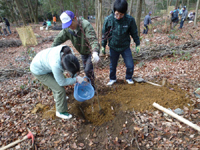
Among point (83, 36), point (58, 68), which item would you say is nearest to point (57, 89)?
point (58, 68)

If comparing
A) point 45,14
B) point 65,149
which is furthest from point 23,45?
point 45,14

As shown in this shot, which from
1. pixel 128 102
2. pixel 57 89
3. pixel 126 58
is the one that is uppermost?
pixel 126 58

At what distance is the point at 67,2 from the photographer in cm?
1909

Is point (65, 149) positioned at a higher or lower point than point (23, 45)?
lower

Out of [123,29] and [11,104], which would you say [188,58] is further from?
[11,104]

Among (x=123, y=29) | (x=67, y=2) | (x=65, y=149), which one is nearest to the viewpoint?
(x=65, y=149)

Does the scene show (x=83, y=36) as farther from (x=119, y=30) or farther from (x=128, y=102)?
(x=128, y=102)

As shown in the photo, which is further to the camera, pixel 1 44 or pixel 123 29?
pixel 1 44

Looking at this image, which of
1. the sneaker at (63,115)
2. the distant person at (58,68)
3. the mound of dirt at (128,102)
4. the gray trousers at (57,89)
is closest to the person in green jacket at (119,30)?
the mound of dirt at (128,102)

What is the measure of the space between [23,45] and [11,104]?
25.7 feet

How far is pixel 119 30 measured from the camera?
250 centimetres

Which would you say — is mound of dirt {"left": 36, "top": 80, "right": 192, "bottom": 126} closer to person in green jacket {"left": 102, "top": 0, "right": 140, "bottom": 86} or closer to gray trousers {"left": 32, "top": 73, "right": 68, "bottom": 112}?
gray trousers {"left": 32, "top": 73, "right": 68, "bottom": 112}

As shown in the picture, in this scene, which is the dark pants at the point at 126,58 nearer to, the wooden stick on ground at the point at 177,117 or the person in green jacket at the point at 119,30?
the person in green jacket at the point at 119,30

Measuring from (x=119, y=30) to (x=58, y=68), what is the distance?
1.48 meters
